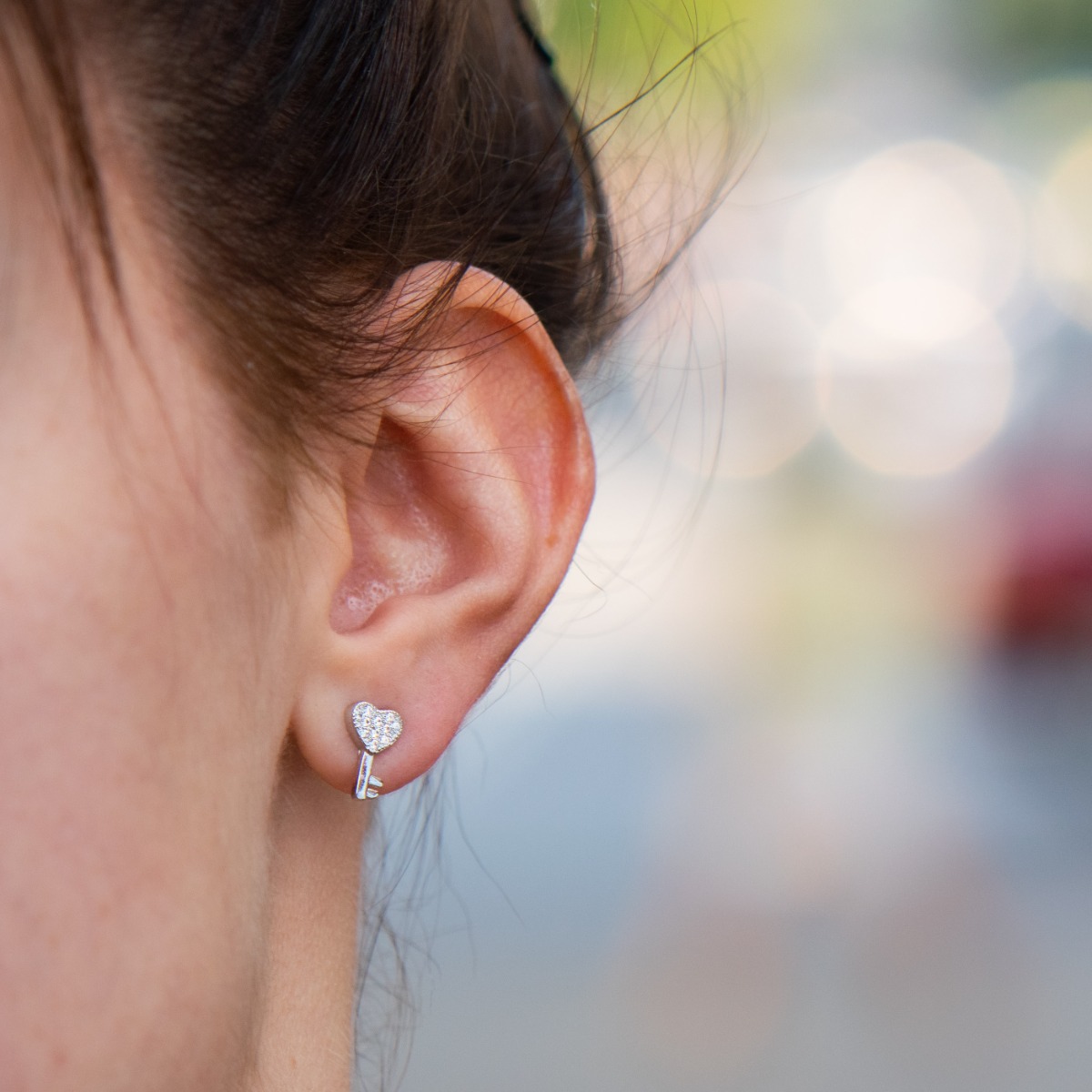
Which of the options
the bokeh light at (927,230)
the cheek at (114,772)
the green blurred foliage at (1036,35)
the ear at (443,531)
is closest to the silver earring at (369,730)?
the ear at (443,531)

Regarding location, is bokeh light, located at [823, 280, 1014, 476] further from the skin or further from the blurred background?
the skin

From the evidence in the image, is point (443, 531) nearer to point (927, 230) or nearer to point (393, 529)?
point (393, 529)

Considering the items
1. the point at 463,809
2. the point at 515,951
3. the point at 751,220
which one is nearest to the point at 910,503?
the point at 751,220

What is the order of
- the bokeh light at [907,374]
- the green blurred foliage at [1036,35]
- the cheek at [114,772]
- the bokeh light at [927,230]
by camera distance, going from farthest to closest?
1. the green blurred foliage at [1036,35]
2. the bokeh light at [927,230]
3. the bokeh light at [907,374]
4. the cheek at [114,772]

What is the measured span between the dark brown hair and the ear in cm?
4

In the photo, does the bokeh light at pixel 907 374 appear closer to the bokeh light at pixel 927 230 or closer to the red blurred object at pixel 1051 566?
the bokeh light at pixel 927 230

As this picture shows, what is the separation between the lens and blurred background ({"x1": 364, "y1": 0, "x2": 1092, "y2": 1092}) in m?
3.68

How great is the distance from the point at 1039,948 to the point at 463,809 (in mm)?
2519

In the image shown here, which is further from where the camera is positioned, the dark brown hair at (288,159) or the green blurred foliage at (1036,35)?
the green blurred foliage at (1036,35)

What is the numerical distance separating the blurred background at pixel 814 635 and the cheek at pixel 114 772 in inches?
25.0

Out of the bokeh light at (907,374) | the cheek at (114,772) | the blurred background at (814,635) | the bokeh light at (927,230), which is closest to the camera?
the cheek at (114,772)

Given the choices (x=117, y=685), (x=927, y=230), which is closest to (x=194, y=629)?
(x=117, y=685)

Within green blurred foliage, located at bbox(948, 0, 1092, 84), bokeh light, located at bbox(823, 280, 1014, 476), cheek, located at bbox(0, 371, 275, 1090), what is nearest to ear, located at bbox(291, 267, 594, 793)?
cheek, located at bbox(0, 371, 275, 1090)

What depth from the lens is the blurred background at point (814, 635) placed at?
3.68 m
